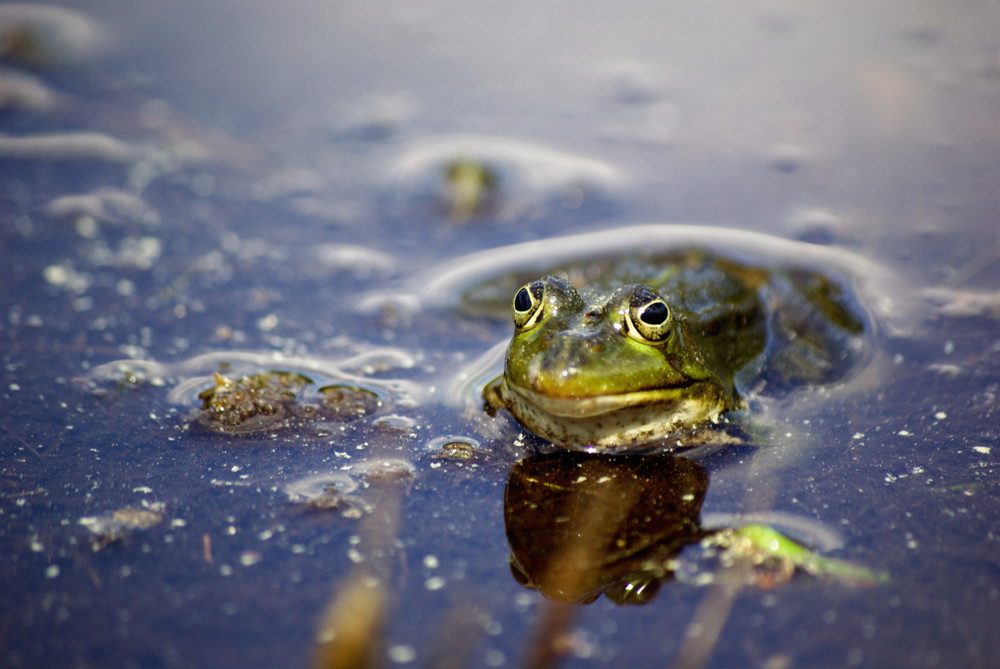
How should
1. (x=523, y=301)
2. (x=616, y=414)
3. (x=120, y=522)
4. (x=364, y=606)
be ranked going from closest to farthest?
(x=364, y=606) → (x=120, y=522) → (x=616, y=414) → (x=523, y=301)

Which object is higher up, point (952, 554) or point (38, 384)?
point (952, 554)

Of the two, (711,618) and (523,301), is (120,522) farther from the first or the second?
(711,618)

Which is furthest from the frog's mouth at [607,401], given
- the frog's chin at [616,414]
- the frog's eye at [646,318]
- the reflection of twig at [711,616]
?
the reflection of twig at [711,616]

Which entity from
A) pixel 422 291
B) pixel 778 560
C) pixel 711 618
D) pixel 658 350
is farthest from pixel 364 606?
pixel 422 291

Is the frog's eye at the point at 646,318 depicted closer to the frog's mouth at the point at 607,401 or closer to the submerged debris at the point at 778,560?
the frog's mouth at the point at 607,401

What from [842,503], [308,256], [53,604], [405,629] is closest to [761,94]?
[308,256]

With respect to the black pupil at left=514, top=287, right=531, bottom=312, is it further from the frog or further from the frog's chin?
the frog's chin

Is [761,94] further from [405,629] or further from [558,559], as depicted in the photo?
[405,629]
